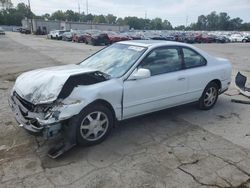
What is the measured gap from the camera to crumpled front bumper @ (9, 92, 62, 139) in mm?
3395

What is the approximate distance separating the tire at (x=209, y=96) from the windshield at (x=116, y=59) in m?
1.84

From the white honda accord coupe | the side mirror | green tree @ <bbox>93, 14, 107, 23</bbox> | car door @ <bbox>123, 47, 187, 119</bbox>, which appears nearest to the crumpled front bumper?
the white honda accord coupe

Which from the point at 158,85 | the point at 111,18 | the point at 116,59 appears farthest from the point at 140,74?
the point at 111,18

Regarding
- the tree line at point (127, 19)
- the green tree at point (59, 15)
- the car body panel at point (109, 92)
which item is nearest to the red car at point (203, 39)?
the car body panel at point (109, 92)

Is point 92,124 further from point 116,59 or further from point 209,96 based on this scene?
point 209,96

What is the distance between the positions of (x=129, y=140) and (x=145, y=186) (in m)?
1.19

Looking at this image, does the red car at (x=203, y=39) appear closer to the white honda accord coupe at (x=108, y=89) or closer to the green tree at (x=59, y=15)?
the white honda accord coupe at (x=108, y=89)

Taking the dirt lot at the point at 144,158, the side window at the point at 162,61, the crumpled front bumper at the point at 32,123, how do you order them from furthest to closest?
the side window at the point at 162,61
the crumpled front bumper at the point at 32,123
the dirt lot at the point at 144,158

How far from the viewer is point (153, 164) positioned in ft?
11.4

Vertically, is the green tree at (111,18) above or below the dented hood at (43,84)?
above

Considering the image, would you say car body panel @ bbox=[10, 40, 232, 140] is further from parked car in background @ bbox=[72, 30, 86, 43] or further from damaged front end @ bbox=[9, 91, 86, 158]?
parked car in background @ bbox=[72, 30, 86, 43]

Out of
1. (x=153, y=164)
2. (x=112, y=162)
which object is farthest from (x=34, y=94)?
(x=153, y=164)

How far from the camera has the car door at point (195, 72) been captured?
5.08 metres

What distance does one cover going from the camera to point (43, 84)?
149 inches
